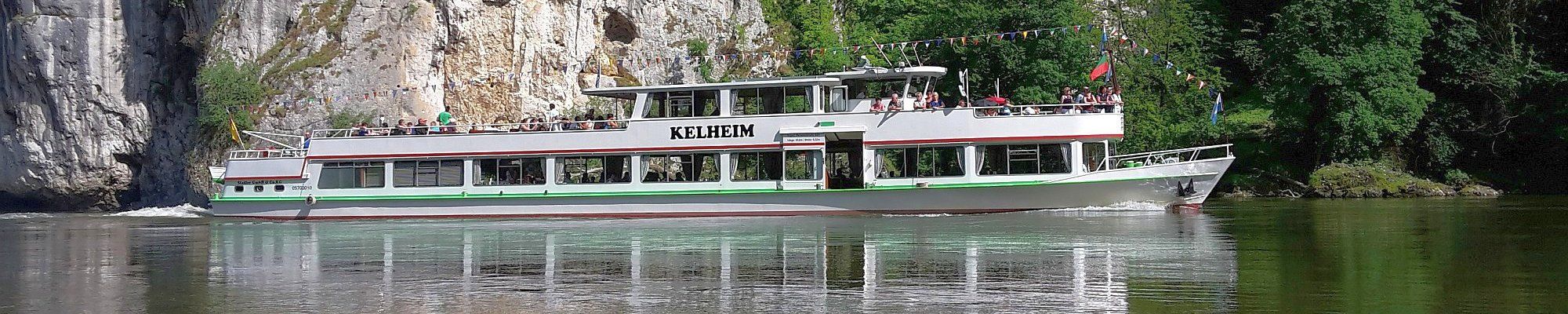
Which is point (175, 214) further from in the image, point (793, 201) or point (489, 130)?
point (793, 201)

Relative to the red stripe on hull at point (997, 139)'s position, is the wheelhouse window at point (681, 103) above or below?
above

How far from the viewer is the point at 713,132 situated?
3108 cm

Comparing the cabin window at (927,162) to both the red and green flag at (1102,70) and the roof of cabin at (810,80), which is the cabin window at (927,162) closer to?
the roof of cabin at (810,80)

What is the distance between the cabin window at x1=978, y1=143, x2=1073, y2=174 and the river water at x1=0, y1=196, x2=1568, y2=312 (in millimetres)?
2244

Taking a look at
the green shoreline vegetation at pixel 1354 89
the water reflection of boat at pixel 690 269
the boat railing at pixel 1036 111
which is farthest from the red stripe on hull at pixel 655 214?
the green shoreline vegetation at pixel 1354 89

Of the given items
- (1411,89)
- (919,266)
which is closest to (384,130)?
(919,266)

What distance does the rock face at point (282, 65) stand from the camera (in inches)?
1753

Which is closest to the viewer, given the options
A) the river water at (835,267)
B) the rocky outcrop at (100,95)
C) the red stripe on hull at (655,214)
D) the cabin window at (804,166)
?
the river water at (835,267)

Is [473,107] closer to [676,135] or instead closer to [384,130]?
[384,130]

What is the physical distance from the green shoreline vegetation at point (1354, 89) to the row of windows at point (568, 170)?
9523mm

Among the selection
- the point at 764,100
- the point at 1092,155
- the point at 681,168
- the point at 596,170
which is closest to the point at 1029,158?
the point at 1092,155

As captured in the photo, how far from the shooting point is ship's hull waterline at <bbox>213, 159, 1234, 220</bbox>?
29.7 meters

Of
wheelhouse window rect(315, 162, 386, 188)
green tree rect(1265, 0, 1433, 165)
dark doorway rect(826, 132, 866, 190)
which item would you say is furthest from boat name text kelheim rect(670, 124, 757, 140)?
green tree rect(1265, 0, 1433, 165)

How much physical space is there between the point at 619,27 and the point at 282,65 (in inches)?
427
